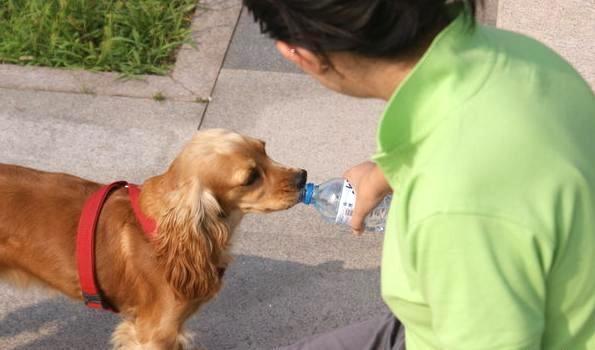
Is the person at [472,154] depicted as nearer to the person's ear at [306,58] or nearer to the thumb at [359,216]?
the person's ear at [306,58]

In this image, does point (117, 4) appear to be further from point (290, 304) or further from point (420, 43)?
point (420, 43)

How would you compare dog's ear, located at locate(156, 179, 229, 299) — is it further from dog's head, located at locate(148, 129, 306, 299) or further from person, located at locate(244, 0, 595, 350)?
person, located at locate(244, 0, 595, 350)

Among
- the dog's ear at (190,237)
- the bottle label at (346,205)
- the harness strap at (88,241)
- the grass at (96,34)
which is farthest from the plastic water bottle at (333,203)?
the grass at (96,34)

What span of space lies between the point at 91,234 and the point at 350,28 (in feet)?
6.53

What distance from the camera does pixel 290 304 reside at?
3666mm

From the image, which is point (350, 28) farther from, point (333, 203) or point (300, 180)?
point (333, 203)

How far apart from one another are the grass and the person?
389 centimetres

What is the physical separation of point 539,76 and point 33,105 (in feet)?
13.3

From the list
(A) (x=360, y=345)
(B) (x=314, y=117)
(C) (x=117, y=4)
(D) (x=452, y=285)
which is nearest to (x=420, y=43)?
(D) (x=452, y=285)

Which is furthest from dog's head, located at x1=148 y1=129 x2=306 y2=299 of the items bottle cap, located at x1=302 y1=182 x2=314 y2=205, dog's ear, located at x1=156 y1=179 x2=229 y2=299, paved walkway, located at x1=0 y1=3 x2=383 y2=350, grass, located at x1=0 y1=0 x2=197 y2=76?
grass, located at x1=0 y1=0 x2=197 y2=76

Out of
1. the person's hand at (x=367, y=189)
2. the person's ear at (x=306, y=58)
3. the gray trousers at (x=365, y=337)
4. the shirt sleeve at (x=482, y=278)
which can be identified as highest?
the person's ear at (x=306, y=58)

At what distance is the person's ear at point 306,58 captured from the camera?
1.39 meters

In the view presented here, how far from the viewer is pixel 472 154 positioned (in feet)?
4.10

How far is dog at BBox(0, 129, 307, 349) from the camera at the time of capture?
2951 mm
